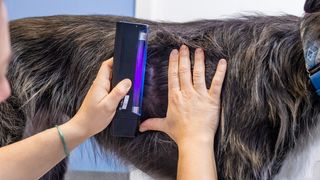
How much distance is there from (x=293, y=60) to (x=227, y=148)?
25cm

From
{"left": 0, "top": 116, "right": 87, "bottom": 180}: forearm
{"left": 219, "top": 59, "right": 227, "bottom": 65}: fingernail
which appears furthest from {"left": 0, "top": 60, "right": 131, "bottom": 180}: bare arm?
{"left": 219, "top": 59, "right": 227, "bottom": 65}: fingernail

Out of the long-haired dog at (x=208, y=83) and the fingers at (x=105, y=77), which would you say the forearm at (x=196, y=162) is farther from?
the fingers at (x=105, y=77)

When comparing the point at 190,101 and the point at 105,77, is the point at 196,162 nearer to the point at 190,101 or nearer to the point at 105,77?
the point at 190,101

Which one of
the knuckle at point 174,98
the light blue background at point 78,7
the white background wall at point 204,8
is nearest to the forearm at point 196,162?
the knuckle at point 174,98

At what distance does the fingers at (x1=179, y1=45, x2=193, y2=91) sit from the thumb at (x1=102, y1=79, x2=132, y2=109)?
0.14 metres

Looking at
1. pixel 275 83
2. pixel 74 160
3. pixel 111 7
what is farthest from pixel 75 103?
pixel 111 7

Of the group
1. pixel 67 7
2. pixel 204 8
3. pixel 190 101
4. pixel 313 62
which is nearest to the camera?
pixel 313 62

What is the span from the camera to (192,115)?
Result: 3.63 ft

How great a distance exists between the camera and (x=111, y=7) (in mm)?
2111

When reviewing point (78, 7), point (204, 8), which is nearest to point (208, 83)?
point (204, 8)

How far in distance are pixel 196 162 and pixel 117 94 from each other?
0.22 meters

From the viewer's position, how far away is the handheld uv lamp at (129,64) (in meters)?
1.11

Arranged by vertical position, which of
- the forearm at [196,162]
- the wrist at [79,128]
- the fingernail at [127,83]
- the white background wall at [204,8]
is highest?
the white background wall at [204,8]

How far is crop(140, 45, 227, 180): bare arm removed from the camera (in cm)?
106
